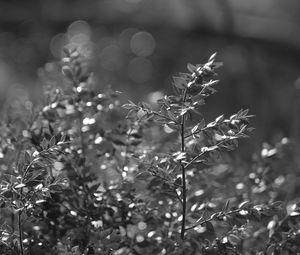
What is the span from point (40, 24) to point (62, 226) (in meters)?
4.06

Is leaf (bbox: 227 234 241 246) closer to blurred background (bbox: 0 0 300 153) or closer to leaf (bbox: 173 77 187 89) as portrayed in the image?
leaf (bbox: 173 77 187 89)

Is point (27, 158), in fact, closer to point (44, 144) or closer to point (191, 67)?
point (44, 144)

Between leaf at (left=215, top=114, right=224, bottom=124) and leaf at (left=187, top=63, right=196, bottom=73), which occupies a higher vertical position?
leaf at (left=187, top=63, right=196, bottom=73)

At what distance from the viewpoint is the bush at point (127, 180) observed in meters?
0.80

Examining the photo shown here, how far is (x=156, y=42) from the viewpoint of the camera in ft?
17.0

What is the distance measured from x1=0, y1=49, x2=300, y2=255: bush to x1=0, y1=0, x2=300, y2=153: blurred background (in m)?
2.45

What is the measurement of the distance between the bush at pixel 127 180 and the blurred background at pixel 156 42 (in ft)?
8.04

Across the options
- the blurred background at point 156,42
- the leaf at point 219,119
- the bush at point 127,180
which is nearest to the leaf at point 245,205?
the bush at point 127,180

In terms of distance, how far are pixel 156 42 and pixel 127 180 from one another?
168 inches

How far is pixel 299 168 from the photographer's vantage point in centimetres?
145

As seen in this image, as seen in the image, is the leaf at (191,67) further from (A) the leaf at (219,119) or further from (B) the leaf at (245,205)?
(B) the leaf at (245,205)

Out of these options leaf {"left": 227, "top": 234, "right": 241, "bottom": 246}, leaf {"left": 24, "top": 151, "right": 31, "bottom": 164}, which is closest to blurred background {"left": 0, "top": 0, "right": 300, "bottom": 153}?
leaf {"left": 227, "top": 234, "right": 241, "bottom": 246}

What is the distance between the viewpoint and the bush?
2.62 ft

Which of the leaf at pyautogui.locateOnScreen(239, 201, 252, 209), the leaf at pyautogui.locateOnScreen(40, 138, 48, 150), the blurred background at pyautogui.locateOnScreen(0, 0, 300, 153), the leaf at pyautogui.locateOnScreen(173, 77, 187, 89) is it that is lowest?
the leaf at pyautogui.locateOnScreen(239, 201, 252, 209)
